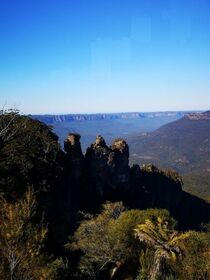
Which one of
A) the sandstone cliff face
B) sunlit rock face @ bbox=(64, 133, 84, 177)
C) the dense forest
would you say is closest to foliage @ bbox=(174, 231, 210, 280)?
the dense forest

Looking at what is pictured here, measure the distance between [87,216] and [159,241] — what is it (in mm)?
28693

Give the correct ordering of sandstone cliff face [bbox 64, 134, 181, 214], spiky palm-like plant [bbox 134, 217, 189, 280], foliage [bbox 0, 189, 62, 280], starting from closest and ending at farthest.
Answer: foliage [bbox 0, 189, 62, 280] < spiky palm-like plant [bbox 134, 217, 189, 280] < sandstone cliff face [bbox 64, 134, 181, 214]

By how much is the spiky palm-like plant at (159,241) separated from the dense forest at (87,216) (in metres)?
0.11

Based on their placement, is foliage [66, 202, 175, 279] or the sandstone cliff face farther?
the sandstone cliff face

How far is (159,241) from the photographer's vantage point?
4138 cm

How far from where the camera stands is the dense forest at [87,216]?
76.9 feet

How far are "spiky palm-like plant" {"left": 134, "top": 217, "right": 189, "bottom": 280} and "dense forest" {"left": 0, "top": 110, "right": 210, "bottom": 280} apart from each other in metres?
0.11

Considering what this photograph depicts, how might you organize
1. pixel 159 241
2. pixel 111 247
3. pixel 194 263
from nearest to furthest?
pixel 194 263 → pixel 159 241 → pixel 111 247

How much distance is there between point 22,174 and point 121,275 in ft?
86.9

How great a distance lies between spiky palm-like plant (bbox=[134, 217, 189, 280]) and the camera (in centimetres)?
3447

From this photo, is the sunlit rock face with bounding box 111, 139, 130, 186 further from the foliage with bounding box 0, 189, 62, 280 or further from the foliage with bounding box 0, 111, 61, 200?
the foliage with bounding box 0, 189, 62, 280

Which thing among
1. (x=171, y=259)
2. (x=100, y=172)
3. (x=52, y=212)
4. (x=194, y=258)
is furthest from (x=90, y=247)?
(x=100, y=172)

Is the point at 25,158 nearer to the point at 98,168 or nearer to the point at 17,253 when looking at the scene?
the point at 98,168


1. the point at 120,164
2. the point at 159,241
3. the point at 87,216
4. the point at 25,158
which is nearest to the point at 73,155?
the point at 120,164
